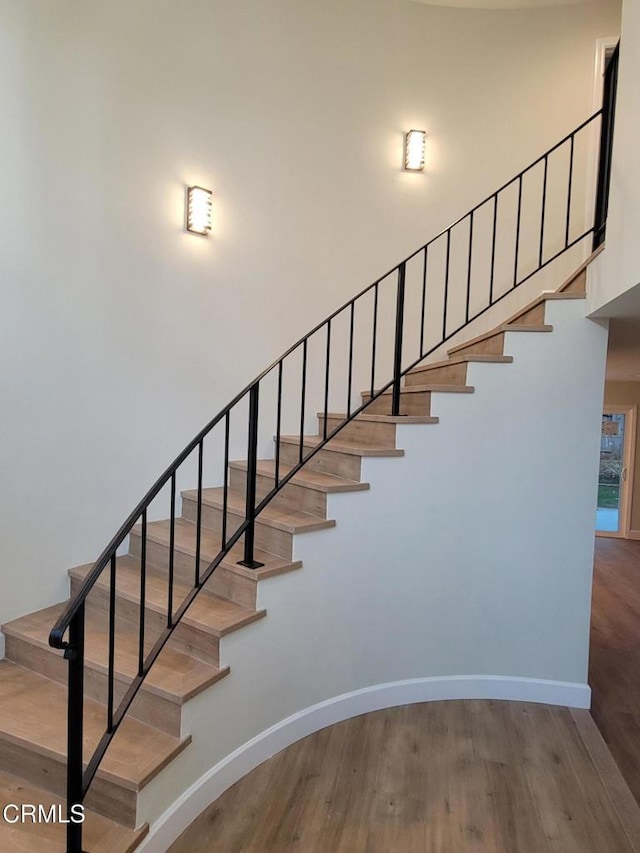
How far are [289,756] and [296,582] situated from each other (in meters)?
0.79

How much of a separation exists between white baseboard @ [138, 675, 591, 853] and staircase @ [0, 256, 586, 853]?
23 centimetres

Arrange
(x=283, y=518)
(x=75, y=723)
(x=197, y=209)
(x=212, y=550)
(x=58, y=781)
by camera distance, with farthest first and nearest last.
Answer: (x=197, y=209) → (x=212, y=550) → (x=283, y=518) → (x=58, y=781) → (x=75, y=723)

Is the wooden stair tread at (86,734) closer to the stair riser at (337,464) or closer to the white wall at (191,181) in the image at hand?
the white wall at (191,181)

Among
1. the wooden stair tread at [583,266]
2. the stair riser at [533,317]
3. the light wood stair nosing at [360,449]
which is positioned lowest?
the light wood stair nosing at [360,449]

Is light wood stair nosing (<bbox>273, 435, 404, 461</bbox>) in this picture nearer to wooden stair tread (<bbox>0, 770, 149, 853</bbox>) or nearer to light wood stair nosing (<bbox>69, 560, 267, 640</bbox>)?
light wood stair nosing (<bbox>69, 560, 267, 640</bbox>)

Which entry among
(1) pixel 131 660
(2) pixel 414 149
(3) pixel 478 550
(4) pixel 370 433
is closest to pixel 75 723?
(1) pixel 131 660

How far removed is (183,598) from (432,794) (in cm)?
137

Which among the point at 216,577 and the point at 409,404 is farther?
the point at 409,404

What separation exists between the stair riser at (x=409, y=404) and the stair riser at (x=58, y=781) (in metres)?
2.13

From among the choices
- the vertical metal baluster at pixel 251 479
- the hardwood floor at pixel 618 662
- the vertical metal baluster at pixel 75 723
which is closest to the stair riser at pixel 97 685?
the vertical metal baluster at pixel 75 723

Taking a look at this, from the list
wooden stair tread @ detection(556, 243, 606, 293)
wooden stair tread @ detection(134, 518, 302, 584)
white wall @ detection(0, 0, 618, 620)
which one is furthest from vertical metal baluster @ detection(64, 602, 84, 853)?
wooden stair tread @ detection(556, 243, 606, 293)

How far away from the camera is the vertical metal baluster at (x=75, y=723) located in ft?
4.90

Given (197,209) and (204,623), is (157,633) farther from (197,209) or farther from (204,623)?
(197,209)

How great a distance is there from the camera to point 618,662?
Answer: 3.47 meters
